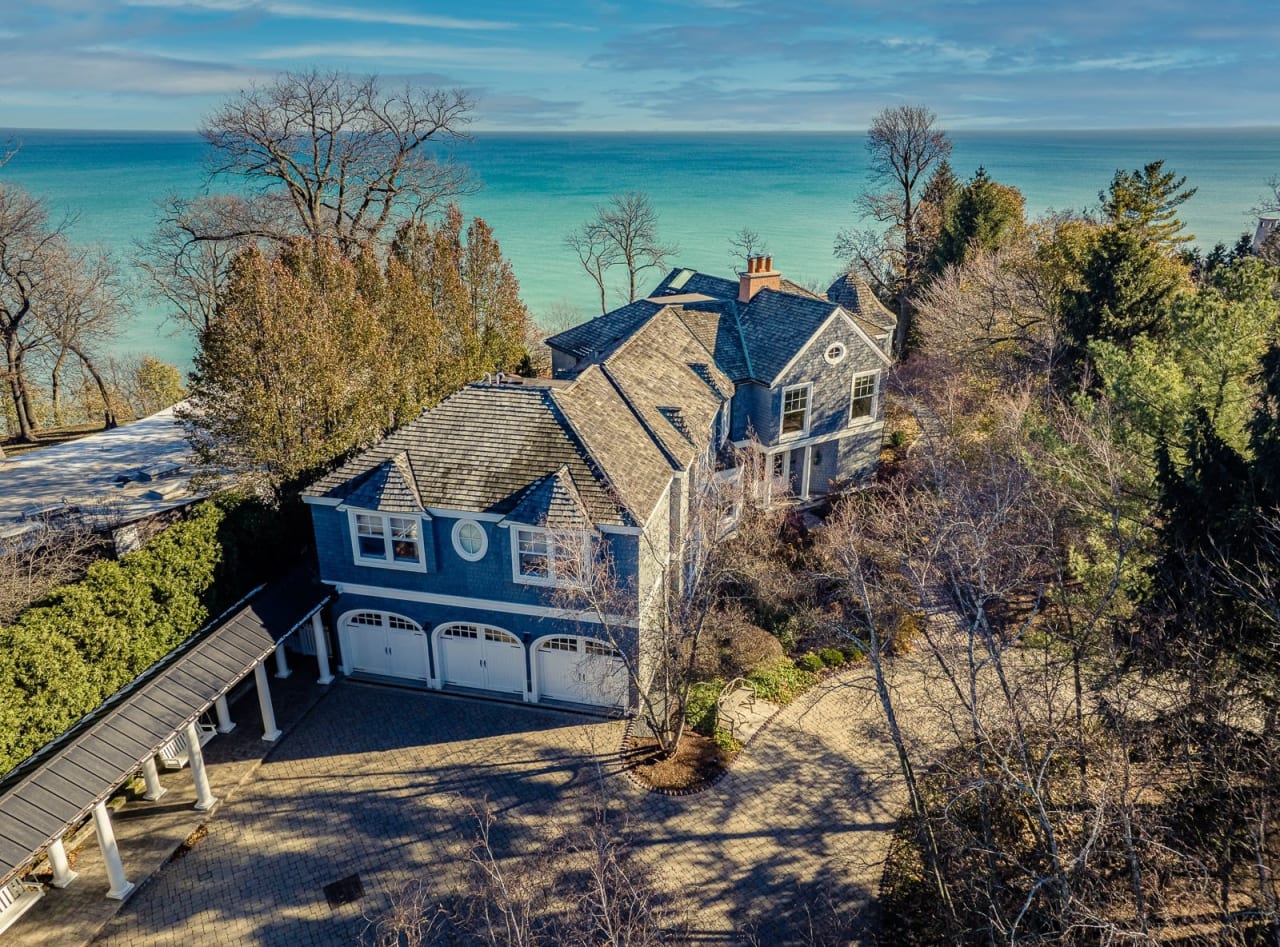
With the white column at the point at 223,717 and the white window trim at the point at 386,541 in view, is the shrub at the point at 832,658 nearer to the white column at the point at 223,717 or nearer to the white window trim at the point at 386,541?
the white window trim at the point at 386,541

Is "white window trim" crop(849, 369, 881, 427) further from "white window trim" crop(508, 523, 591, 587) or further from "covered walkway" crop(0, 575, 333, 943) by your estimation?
"covered walkway" crop(0, 575, 333, 943)

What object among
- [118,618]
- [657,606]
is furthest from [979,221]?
[118,618]

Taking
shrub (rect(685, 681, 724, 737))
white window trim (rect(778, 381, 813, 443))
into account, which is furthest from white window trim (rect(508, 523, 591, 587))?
white window trim (rect(778, 381, 813, 443))

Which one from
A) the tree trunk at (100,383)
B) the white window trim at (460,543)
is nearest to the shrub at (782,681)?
the white window trim at (460,543)

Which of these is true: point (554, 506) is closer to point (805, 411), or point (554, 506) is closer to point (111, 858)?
point (111, 858)

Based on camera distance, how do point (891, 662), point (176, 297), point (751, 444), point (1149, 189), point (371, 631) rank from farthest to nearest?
1. point (176, 297)
2. point (1149, 189)
3. point (751, 444)
4. point (891, 662)
5. point (371, 631)

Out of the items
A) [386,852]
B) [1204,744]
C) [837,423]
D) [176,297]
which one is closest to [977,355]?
[837,423]

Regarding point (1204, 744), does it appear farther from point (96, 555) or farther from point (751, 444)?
point (96, 555)
